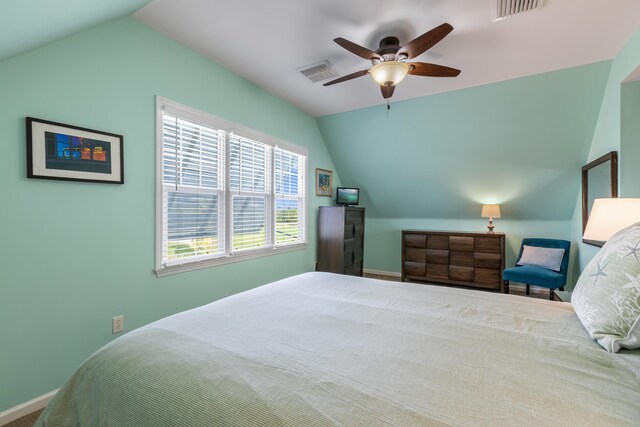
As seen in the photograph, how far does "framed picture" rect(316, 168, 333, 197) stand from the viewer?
452 centimetres

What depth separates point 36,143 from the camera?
169cm

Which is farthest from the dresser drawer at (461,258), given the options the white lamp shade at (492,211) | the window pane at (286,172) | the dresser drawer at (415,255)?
the window pane at (286,172)

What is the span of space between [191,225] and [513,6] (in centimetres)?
307

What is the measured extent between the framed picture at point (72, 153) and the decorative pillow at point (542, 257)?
15.9 feet

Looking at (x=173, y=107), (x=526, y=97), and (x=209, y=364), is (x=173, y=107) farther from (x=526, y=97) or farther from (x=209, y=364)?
(x=526, y=97)

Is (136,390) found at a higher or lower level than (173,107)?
lower

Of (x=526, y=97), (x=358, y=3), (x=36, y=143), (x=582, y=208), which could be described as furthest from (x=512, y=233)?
(x=36, y=143)

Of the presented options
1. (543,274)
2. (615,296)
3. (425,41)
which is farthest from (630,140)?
(615,296)

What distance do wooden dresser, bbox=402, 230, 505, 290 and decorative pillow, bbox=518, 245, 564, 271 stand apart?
0.28 meters

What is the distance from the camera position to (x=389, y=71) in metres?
2.15

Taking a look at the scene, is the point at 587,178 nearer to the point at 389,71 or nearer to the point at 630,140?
the point at 630,140

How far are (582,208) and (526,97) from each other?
63.9 inches

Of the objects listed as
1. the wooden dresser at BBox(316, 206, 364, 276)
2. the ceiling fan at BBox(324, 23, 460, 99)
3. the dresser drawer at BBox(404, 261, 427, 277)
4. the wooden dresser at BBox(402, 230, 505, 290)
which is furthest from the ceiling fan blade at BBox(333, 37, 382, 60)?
the dresser drawer at BBox(404, 261, 427, 277)

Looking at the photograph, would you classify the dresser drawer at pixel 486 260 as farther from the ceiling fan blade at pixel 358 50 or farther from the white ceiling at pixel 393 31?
the ceiling fan blade at pixel 358 50
